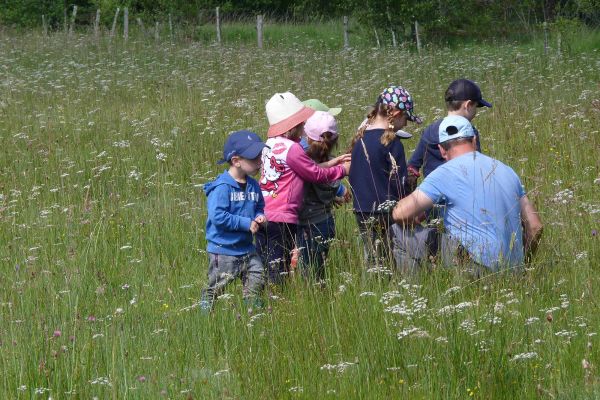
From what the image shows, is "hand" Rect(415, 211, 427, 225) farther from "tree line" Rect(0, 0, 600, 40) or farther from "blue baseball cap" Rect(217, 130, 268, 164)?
"tree line" Rect(0, 0, 600, 40)

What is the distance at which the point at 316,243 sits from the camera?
20.2 ft

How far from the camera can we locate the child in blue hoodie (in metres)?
5.51

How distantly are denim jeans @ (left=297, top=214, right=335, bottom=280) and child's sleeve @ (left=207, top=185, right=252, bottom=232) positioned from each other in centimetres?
55

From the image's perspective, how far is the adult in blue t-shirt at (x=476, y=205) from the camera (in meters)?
5.25

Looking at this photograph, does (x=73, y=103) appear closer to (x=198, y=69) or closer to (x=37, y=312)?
(x=198, y=69)

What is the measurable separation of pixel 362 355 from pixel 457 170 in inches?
62.7

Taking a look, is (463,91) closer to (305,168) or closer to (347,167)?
(347,167)

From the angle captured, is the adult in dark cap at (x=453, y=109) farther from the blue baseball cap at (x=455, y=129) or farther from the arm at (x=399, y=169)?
the blue baseball cap at (x=455, y=129)

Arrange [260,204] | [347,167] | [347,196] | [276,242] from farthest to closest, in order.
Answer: [347,196], [347,167], [276,242], [260,204]

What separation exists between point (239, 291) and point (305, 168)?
868mm

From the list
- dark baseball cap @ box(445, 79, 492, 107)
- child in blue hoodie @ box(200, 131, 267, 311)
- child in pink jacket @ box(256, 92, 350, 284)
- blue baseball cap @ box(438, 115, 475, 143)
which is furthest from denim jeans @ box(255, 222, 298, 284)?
dark baseball cap @ box(445, 79, 492, 107)

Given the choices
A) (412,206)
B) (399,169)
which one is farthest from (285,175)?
(412,206)

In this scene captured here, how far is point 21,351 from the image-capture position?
165 inches

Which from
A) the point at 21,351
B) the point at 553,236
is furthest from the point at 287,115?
the point at 21,351
